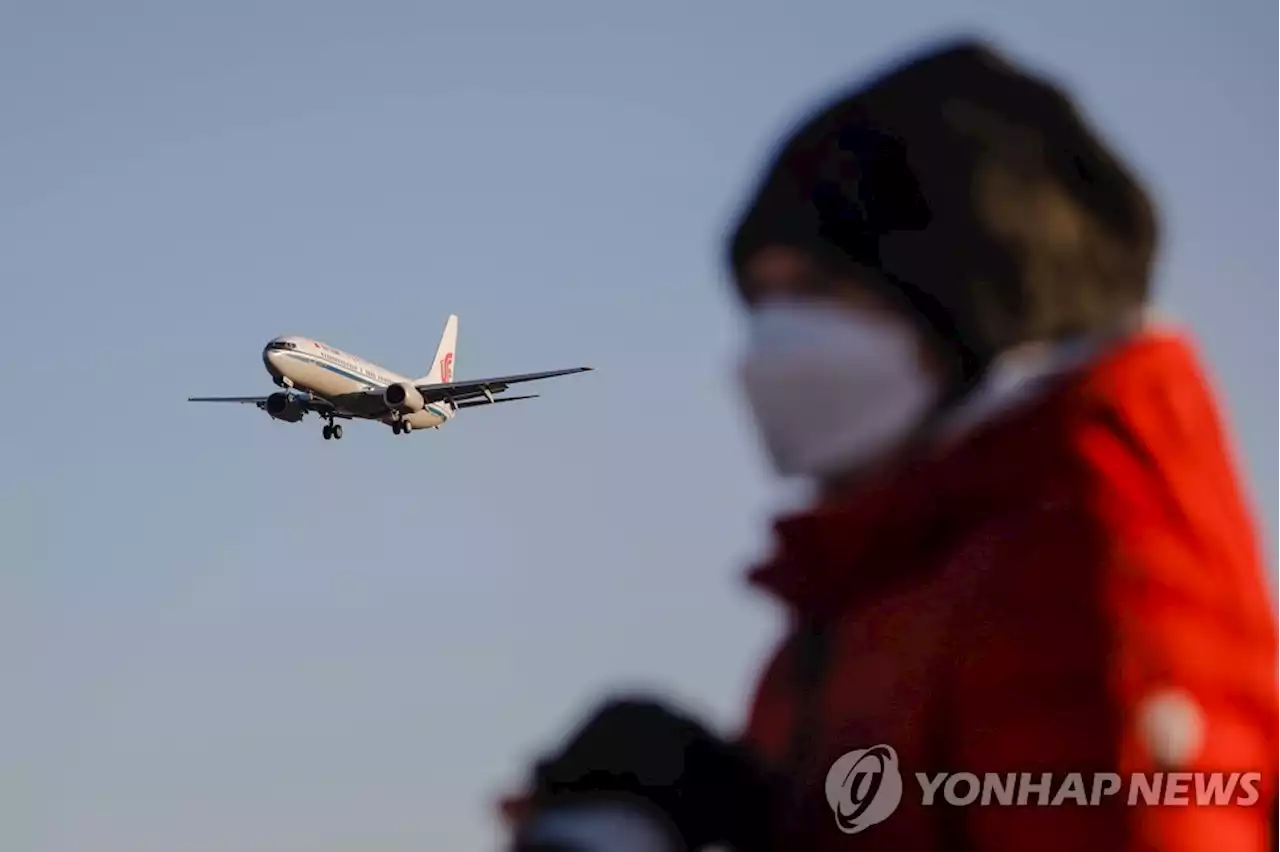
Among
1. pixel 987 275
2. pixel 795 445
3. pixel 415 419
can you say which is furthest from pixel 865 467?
pixel 415 419

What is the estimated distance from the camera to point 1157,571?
2695 millimetres

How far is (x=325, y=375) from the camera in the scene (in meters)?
27.4

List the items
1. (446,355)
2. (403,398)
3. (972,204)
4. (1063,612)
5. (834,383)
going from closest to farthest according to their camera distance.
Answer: (1063,612) < (972,204) < (834,383) < (403,398) < (446,355)

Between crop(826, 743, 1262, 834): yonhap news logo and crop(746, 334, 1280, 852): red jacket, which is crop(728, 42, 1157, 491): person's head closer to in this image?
crop(746, 334, 1280, 852): red jacket

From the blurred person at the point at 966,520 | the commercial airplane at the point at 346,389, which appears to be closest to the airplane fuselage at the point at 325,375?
the commercial airplane at the point at 346,389

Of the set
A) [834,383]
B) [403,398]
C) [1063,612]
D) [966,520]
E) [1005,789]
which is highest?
[403,398]

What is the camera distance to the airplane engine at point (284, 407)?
2550 centimetres

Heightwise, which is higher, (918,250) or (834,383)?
(918,250)

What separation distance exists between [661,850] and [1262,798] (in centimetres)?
104

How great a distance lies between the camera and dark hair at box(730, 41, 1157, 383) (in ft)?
9.65

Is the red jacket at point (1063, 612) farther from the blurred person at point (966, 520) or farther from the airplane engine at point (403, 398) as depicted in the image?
the airplane engine at point (403, 398)

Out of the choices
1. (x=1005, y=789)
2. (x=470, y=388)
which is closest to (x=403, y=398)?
(x=470, y=388)

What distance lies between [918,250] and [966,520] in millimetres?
474

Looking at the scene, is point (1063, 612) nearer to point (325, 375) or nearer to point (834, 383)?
point (834, 383)
